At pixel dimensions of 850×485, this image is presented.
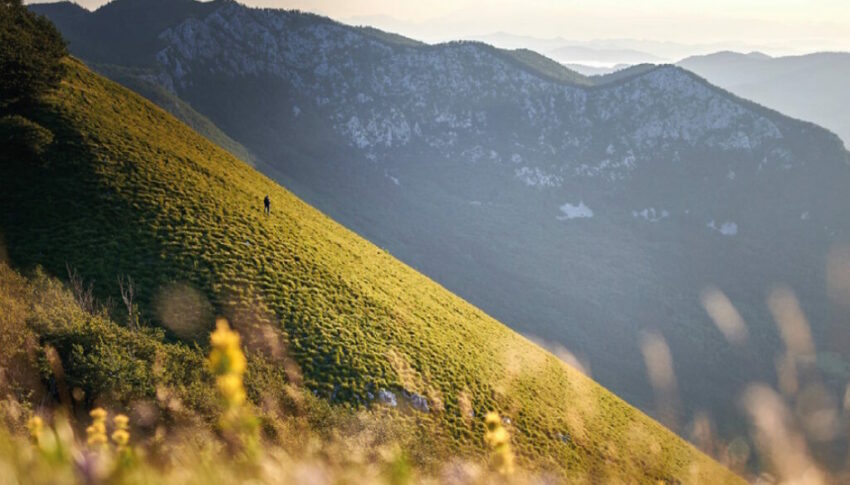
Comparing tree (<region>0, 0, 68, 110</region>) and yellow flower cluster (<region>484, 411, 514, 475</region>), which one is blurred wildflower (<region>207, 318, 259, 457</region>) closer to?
yellow flower cluster (<region>484, 411, 514, 475</region>)

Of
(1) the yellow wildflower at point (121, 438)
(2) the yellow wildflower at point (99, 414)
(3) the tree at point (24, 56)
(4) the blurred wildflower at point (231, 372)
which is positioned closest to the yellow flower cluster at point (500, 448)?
(4) the blurred wildflower at point (231, 372)

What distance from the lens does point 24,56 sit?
41.1 meters

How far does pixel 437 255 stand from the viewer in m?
182

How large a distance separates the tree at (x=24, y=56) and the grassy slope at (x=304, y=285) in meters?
1.98

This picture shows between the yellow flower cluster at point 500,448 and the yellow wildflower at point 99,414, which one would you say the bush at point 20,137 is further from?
the yellow flower cluster at point 500,448

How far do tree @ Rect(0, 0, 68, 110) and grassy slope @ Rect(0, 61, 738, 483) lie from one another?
6.48 feet

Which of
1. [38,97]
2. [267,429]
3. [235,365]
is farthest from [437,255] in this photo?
[235,365]

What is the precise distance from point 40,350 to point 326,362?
48.7 ft

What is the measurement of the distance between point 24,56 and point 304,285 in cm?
3335

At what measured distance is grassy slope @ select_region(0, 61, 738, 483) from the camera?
99.9 feet

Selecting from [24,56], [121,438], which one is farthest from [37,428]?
[24,56]

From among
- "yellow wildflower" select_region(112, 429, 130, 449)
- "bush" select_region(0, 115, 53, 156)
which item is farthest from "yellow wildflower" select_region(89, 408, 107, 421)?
"bush" select_region(0, 115, 53, 156)

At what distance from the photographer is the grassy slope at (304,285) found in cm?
3044

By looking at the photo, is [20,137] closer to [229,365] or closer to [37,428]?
[37,428]
